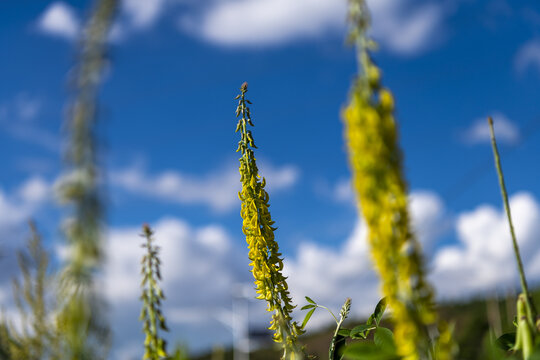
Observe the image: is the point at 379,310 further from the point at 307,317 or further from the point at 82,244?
the point at 82,244

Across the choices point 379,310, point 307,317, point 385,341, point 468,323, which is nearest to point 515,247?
point 385,341

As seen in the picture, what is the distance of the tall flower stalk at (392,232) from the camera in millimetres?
1142

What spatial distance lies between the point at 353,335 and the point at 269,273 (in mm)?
497

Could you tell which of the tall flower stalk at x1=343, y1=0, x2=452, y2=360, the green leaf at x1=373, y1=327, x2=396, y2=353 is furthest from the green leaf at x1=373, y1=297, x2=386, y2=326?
the tall flower stalk at x1=343, y1=0, x2=452, y2=360

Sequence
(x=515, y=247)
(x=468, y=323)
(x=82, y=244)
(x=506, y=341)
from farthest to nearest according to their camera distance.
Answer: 1. (x=468, y=323)
2. (x=506, y=341)
3. (x=515, y=247)
4. (x=82, y=244)

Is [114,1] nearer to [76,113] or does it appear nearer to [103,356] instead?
[76,113]

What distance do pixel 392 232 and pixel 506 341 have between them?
87cm

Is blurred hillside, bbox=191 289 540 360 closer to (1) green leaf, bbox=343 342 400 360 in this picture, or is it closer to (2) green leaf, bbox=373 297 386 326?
(2) green leaf, bbox=373 297 386 326

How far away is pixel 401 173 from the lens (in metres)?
1.17

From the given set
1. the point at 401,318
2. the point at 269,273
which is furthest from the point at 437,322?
the point at 269,273

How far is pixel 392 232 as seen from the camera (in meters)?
1.13

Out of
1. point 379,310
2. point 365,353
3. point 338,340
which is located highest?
point 379,310

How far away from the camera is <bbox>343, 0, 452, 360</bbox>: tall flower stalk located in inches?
44.9

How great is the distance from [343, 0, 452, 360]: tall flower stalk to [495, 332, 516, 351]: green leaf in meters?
0.61
